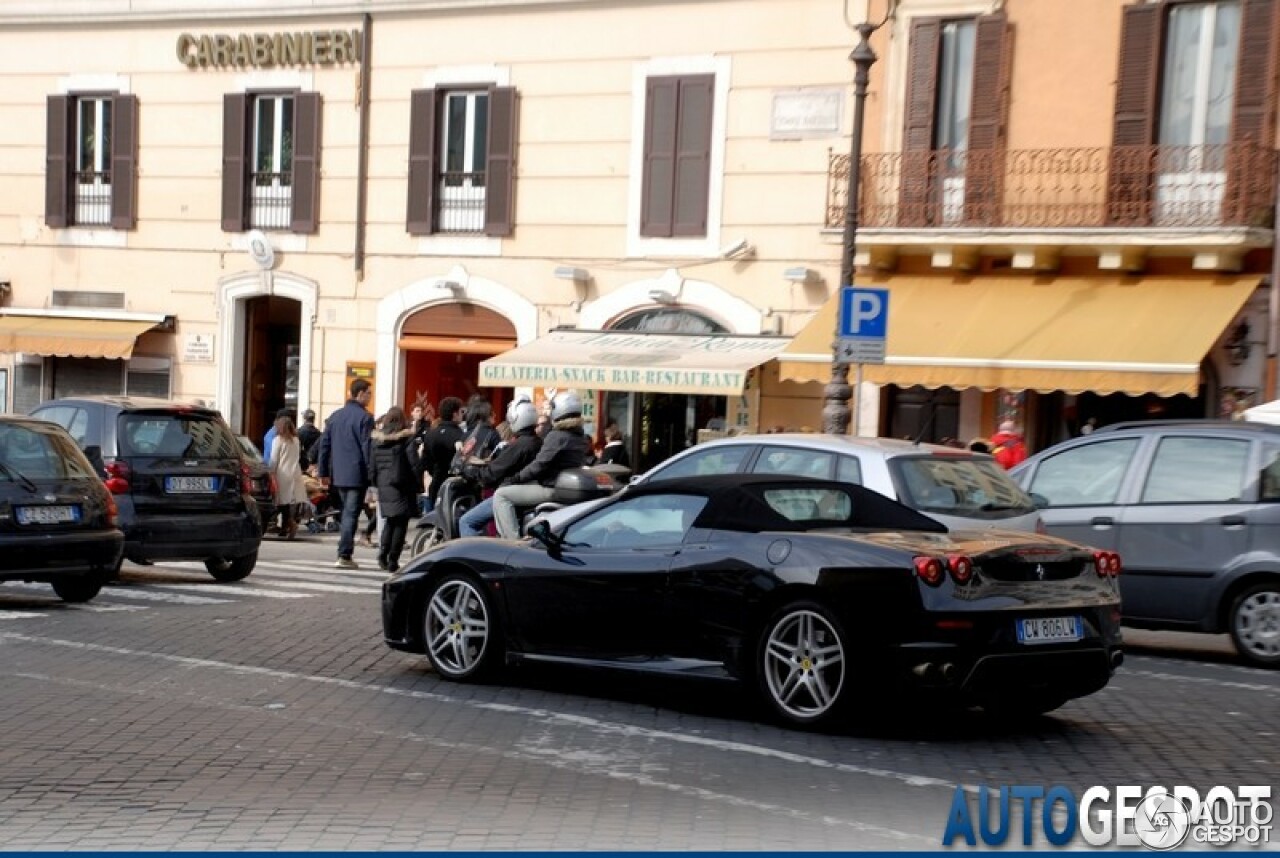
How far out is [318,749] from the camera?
8469 mm

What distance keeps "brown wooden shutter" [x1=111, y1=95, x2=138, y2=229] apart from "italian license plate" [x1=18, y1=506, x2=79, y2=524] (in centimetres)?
1490

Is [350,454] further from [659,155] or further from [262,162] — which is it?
[262,162]

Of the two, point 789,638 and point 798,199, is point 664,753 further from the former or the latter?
point 798,199

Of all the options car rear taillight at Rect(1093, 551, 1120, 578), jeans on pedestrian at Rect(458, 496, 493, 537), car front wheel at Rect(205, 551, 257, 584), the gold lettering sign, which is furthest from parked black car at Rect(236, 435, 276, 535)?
car rear taillight at Rect(1093, 551, 1120, 578)

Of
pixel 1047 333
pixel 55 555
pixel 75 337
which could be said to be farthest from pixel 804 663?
pixel 75 337

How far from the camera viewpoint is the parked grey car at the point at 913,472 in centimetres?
1155

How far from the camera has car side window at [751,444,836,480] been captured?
472 inches

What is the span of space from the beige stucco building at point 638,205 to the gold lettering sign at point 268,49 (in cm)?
6

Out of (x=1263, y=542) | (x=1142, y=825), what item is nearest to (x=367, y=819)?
(x=1142, y=825)

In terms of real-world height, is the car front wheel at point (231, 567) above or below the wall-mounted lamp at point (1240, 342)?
below

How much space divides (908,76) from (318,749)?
1640 cm

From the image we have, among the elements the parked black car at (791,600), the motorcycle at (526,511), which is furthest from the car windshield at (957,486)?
the motorcycle at (526,511)

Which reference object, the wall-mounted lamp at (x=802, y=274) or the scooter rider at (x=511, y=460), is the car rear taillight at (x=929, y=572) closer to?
the scooter rider at (x=511, y=460)

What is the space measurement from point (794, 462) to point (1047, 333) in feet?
31.1
